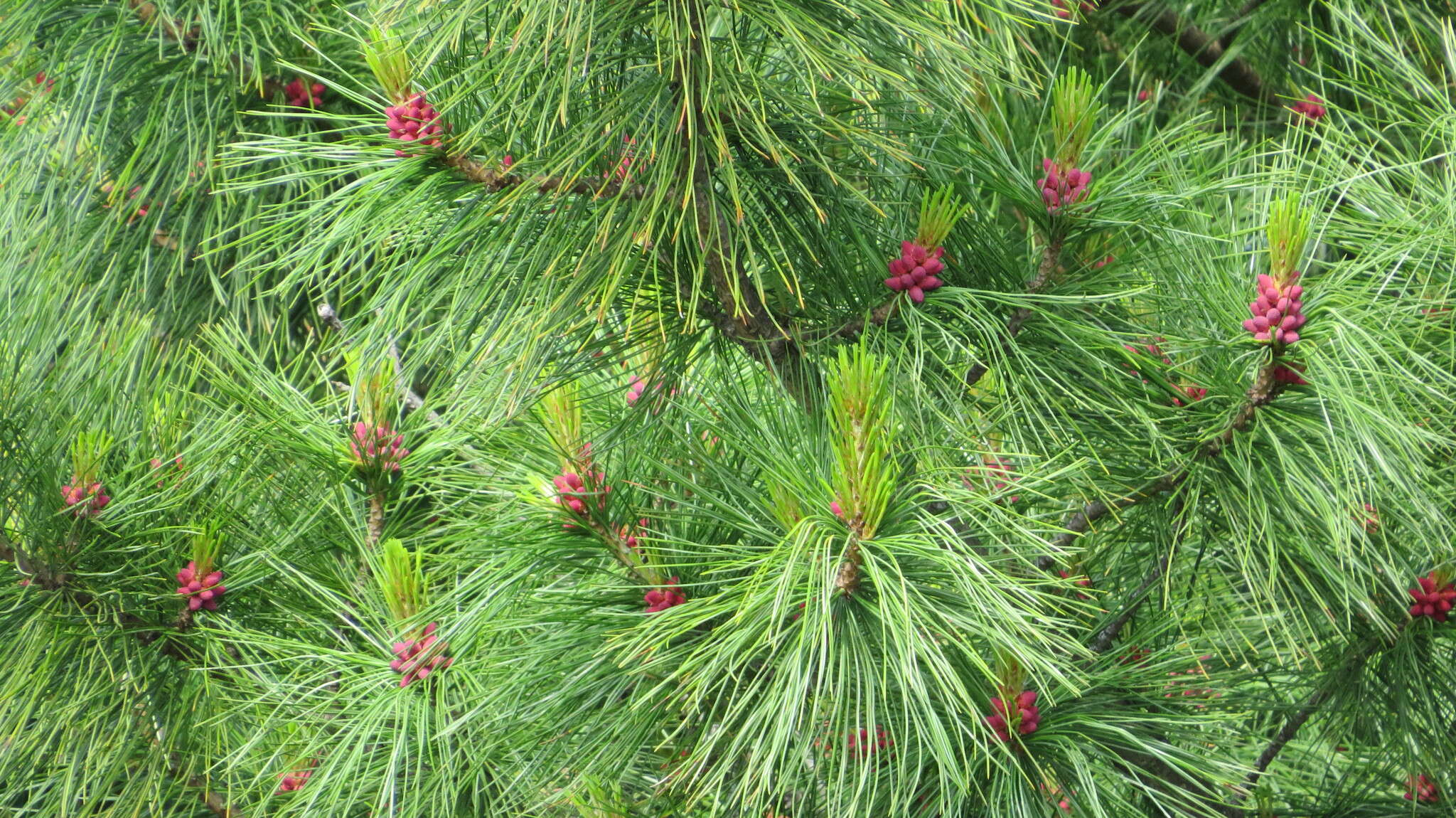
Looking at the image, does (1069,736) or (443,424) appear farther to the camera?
(443,424)

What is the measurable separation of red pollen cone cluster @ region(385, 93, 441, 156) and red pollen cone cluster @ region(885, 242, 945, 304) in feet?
0.81

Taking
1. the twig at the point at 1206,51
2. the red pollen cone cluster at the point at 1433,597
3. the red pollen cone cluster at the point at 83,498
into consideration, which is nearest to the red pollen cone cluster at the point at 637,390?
the red pollen cone cluster at the point at 83,498

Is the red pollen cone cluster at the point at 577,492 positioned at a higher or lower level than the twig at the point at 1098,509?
lower

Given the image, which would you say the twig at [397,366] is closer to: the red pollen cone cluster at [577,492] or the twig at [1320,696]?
the red pollen cone cluster at [577,492]

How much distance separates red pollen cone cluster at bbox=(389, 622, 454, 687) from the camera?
763mm

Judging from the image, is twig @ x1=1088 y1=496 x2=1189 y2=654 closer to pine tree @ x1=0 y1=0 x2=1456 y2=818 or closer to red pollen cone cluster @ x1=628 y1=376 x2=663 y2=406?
pine tree @ x1=0 y1=0 x2=1456 y2=818

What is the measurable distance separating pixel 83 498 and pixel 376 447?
0.62ft

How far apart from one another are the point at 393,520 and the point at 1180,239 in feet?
1.89

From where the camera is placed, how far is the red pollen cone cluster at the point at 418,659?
76 cm

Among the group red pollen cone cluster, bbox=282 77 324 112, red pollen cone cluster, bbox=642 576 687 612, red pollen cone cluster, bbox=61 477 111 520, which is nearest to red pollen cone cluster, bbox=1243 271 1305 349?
red pollen cone cluster, bbox=642 576 687 612

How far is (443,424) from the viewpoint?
91cm

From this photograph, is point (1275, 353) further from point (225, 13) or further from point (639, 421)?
point (225, 13)

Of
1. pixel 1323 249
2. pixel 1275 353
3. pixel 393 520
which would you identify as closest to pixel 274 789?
pixel 393 520

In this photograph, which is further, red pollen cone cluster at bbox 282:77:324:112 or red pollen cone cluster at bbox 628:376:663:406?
red pollen cone cluster at bbox 282:77:324:112
